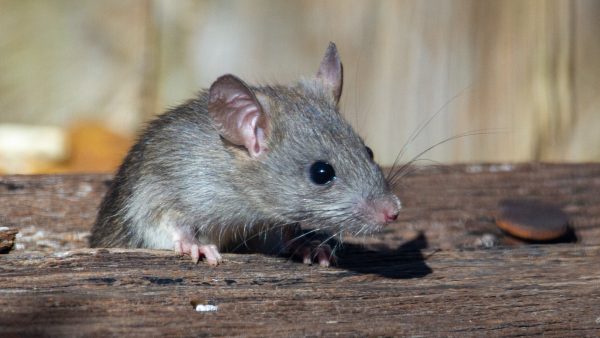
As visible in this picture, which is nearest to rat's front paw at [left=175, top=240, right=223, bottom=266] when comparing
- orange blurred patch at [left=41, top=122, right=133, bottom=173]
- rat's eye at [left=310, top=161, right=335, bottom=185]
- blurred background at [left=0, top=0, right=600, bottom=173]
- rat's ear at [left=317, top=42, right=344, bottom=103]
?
rat's eye at [left=310, top=161, right=335, bottom=185]

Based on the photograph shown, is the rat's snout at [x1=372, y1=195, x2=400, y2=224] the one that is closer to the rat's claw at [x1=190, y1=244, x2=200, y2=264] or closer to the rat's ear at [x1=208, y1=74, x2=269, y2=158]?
the rat's ear at [x1=208, y1=74, x2=269, y2=158]

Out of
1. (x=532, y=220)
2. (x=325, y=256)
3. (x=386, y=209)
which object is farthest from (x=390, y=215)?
(x=532, y=220)

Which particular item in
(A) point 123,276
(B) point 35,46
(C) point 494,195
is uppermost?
(B) point 35,46

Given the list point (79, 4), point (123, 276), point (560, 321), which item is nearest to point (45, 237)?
point (123, 276)

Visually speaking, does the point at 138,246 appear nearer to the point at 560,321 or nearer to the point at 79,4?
the point at 560,321

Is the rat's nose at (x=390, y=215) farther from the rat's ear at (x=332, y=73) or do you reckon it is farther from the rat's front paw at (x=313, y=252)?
the rat's ear at (x=332, y=73)

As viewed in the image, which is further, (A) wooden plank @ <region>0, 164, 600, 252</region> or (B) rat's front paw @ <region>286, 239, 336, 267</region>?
(A) wooden plank @ <region>0, 164, 600, 252</region>

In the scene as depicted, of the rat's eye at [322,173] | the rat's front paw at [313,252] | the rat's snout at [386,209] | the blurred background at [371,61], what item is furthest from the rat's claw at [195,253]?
the blurred background at [371,61]
